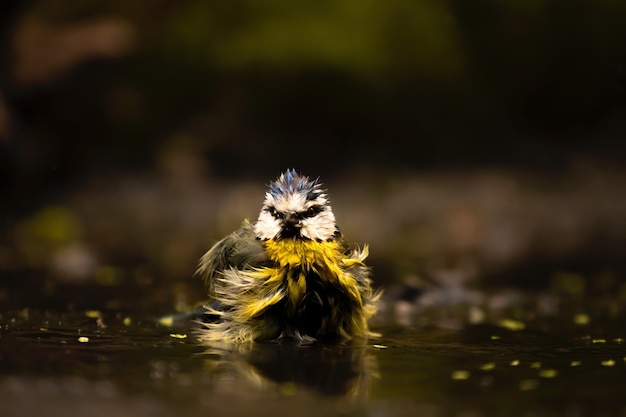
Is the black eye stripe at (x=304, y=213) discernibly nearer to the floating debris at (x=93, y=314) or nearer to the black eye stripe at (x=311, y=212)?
the black eye stripe at (x=311, y=212)

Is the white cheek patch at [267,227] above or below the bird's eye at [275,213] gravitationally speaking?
below

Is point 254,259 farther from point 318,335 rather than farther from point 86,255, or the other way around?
point 86,255

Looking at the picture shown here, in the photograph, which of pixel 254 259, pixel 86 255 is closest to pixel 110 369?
pixel 254 259

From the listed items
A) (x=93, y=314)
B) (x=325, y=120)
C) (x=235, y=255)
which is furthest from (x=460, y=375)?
(x=325, y=120)

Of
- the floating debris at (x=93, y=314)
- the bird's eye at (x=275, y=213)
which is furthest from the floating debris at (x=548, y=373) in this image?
the floating debris at (x=93, y=314)

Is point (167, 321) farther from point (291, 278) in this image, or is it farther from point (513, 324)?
point (513, 324)

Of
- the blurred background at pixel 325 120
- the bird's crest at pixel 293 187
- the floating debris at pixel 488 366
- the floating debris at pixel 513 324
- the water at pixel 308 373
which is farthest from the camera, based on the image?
the blurred background at pixel 325 120

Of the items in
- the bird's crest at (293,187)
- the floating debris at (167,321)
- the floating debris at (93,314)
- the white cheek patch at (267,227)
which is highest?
the bird's crest at (293,187)
